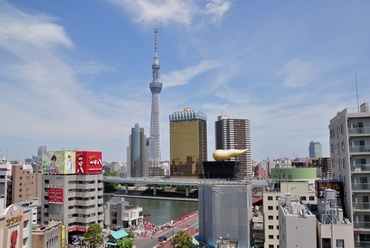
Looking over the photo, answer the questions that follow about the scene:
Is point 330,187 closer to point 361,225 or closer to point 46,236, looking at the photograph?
point 361,225

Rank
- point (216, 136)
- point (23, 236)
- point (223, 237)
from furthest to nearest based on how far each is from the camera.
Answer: point (216, 136)
point (223, 237)
point (23, 236)

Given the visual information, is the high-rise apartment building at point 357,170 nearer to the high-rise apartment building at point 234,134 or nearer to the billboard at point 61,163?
the billboard at point 61,163

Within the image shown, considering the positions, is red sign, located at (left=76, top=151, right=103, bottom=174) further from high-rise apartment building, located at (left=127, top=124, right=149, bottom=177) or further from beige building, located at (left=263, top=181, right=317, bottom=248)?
high-rise apartment building, located at (left=127, top=124, right=149, bottom=177)

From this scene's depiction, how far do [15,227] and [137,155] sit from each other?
163521mm

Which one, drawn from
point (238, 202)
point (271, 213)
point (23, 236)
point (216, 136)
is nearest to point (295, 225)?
point (238, 202)

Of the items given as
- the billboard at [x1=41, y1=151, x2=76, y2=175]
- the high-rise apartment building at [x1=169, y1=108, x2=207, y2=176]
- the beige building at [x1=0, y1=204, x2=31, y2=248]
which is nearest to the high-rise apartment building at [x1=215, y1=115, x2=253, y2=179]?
the high-rise apartment building at [x1=169, y1=108, x2=207, y2=176]

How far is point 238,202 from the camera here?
30875 mm

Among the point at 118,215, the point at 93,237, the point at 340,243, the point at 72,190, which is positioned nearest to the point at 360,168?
the point at 340,243

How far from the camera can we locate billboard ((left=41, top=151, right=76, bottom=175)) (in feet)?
147

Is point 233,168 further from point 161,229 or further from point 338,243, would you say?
point 338,243

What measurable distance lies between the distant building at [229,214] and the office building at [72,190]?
767 inches

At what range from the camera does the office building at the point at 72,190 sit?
43.2 m

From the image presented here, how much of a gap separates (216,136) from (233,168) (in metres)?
113

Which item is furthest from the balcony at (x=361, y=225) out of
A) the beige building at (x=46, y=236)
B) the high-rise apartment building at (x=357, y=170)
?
the beige building at (x=46, y=236)
